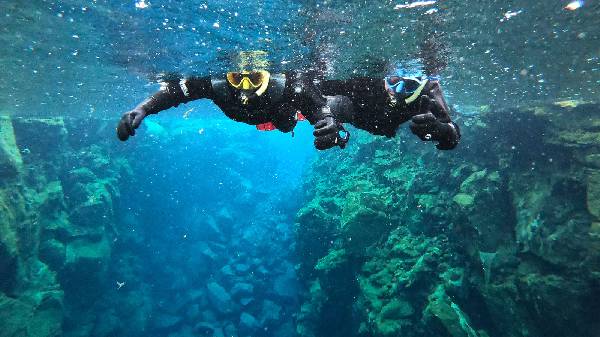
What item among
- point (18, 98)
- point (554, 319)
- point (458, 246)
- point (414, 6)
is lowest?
point (458, 246)

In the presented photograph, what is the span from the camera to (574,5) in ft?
23.8

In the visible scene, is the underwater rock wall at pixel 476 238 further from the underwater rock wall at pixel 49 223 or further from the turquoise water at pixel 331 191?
the underwater rock wall at pixel 49 223

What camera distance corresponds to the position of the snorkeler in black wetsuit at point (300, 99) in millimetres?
2873

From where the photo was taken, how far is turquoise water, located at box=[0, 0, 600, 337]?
822cm

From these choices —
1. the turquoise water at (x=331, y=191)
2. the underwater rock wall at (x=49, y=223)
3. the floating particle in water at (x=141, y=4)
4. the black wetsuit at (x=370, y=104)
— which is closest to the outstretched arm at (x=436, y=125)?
the black wetsuit at (x=370, y=104)

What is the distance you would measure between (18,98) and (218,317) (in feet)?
54.6

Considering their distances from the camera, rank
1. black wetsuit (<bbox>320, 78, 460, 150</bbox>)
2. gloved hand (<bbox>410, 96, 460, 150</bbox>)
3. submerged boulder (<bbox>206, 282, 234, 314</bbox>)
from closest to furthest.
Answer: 1. gloved hand (<bbox>410, 96, 460, 150</bbox>)
2. black wetsuit (<bbox>320, 78, 460, 150</bbox>)
3. submerged boulder (<bbox>206, 282, 234, 314</bbox>)

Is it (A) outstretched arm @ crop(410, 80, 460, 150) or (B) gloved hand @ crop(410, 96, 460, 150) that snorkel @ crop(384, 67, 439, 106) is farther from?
(B) gloved hand @ crop(410, 96, 460, 150)

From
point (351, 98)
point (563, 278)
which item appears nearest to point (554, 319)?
point (563, 278)

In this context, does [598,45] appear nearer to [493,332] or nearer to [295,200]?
[493,332]

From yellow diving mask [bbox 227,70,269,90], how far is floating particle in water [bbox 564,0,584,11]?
781 centimetres

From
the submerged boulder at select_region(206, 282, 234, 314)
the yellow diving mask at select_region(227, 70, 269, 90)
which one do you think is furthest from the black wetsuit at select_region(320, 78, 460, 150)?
the submerged boulder at select_region(206, 282, 234, 314)

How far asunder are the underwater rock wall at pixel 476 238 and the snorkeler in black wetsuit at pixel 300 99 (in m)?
8.21

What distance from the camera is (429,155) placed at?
1526cm
